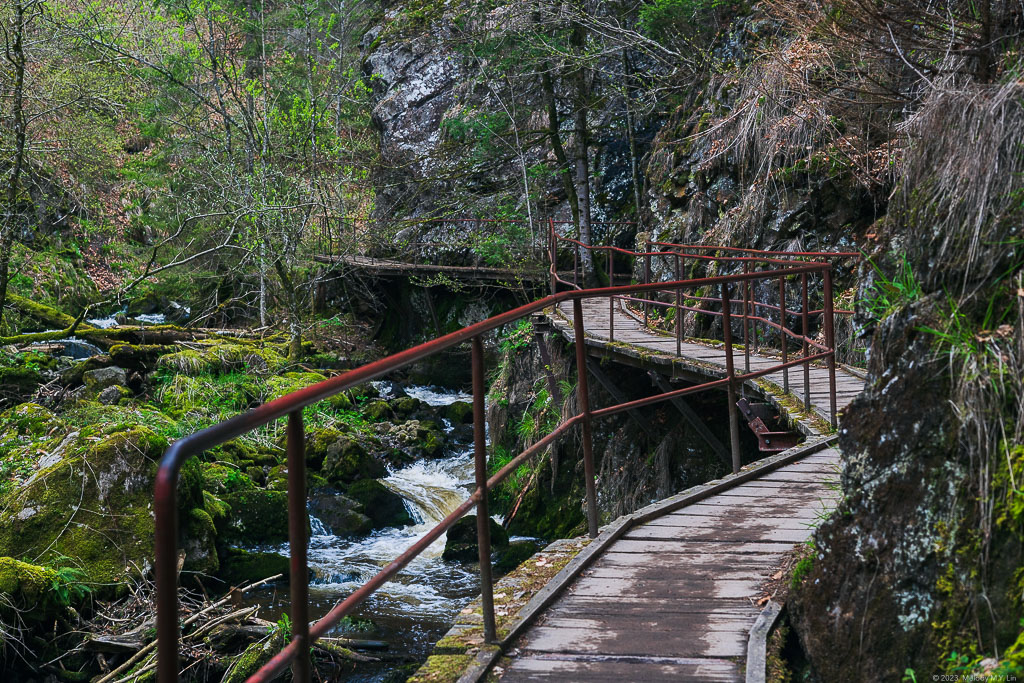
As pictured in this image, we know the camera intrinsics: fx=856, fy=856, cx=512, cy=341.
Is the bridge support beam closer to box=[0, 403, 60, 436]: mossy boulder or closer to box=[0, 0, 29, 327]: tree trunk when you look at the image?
box=[0, 403, 60, 436]: mossy boulder

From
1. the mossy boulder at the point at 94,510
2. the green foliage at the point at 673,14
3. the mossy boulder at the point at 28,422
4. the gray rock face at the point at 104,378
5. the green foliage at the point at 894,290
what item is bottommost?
the mossy boulder at the point at 94,510

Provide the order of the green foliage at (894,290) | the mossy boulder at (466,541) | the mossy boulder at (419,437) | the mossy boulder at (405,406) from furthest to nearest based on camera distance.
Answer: the mossy boulder at (405,406)
the mossy boulder at (419,437)
the mossy boulder at (466,541)
the green foliage at (894,290)

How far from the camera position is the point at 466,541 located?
10.4 metres

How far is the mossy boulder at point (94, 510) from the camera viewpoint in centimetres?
759

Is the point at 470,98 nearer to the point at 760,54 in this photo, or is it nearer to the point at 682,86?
the point at 682,86

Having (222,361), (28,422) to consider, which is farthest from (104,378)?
(28,422)

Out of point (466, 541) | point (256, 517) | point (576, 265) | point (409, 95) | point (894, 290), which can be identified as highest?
point (409, 95)

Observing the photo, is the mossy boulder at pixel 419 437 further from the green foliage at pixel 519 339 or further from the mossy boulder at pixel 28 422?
the mossy boulder at pixel 28 422

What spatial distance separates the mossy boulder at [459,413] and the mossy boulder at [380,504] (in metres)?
4.78

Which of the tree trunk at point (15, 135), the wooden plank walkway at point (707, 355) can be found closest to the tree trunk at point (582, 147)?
the wooden plank walkway at point (707, 355)

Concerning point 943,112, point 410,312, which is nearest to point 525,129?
point 410,312

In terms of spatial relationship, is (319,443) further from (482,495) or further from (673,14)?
(482,495)

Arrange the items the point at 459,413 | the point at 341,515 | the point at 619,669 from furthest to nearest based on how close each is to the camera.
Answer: the point at 459,413 → the point at 341,515 → the point at 619,669

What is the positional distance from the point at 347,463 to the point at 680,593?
31.2 ft
